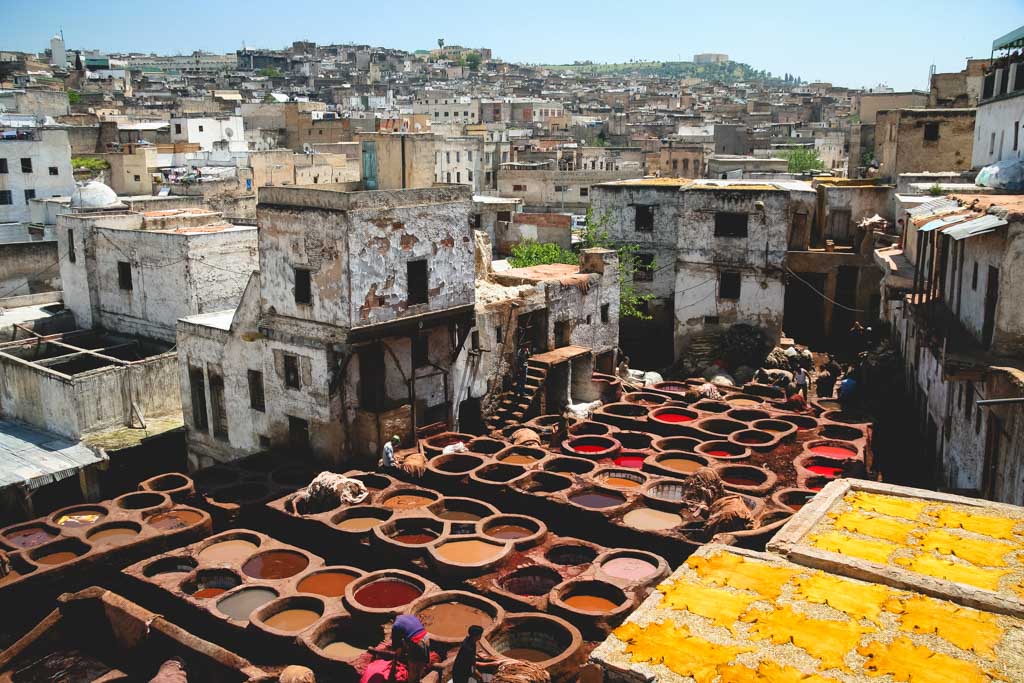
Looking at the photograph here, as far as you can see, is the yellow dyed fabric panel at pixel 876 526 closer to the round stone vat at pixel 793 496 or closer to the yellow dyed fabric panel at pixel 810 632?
the yellow dyed fabric panel at pixel 810 632

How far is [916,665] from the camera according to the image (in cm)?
811

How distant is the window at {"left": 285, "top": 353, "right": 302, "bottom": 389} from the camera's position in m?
22.2

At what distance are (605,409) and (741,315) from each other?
30.6 ft

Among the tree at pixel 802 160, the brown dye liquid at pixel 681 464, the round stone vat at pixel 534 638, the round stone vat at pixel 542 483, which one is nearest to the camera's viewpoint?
the round stone vat at pixel 534 638

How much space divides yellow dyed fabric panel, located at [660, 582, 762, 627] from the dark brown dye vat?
9698mm

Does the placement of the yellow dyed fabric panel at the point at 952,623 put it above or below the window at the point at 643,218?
below

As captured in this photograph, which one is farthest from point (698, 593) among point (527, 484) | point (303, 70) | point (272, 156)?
point (303, 70)

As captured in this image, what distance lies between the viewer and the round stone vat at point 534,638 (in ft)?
47.0

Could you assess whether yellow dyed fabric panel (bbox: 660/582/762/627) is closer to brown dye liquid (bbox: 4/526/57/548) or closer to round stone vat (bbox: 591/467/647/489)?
round stone vat (bbox: 591/467/647/489)

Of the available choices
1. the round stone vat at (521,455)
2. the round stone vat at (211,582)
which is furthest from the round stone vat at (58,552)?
the round stone vat at (521,455)

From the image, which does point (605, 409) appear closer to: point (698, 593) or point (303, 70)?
point (698, 593)

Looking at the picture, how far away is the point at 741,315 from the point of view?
3281 cm

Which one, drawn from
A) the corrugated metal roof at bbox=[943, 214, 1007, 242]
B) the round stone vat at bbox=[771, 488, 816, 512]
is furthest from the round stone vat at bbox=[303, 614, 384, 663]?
the corrugated metal roof at bbox=[943, 214, 1007, 242]

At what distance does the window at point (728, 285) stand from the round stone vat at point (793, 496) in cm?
1442
